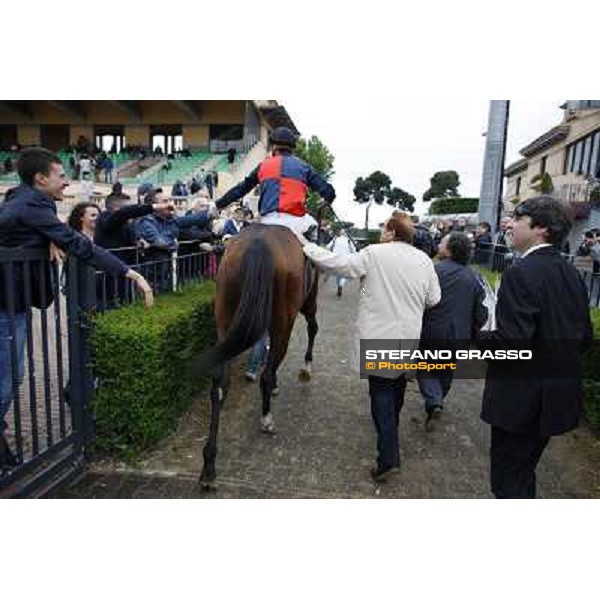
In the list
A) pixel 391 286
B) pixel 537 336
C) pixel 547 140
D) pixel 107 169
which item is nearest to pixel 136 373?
pixel 391 286

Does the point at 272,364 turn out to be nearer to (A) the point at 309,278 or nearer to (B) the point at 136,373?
(B) the point at 136,373

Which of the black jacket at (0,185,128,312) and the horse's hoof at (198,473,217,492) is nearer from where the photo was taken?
the black jacket at (0,185,128,312)

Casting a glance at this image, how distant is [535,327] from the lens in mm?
2484

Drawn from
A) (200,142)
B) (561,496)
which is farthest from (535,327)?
(200,142)

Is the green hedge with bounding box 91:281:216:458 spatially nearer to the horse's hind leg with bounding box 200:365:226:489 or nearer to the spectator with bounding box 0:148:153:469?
the horse's hind leg with bounding box 200:365:226:489

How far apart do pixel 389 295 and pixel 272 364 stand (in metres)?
1.23

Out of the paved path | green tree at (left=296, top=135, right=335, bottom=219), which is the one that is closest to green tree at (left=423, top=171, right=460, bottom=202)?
green tree at (left=296, top=135, right=335, bottom=219)

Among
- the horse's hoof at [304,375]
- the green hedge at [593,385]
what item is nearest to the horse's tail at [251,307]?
the horse's hoof at [304,375]

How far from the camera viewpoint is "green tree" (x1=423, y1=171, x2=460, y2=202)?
70.4 metres

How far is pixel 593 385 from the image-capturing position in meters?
4.08

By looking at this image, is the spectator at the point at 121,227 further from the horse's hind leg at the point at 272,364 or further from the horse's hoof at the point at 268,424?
the horse's hoof at the point at 268,424

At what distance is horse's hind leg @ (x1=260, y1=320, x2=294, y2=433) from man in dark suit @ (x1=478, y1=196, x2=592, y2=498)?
1689mm

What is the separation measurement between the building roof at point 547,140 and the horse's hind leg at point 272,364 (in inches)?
1078

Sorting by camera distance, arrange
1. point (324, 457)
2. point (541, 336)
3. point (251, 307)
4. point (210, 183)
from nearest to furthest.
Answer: point (541, 336), point (251, 307), point (324, 457), point (210, 183)
